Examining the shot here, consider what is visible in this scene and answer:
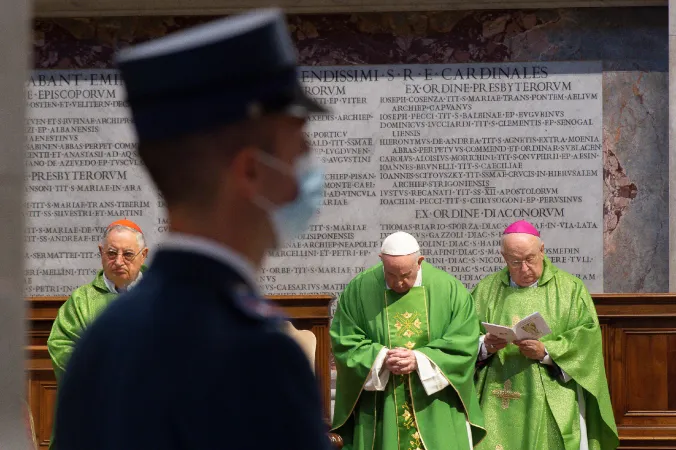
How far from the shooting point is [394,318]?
713 centimetres

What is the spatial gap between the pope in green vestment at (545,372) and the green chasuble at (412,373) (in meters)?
0.24

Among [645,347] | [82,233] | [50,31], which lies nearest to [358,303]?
[645,347]

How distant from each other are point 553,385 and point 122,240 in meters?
2.89

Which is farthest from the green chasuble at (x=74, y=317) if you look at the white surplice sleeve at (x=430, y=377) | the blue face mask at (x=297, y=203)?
the blue face mask at (x=297, y=203)

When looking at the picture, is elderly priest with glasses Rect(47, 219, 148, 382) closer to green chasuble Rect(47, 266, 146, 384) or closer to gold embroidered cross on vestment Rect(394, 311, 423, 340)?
green chasuble Rect(47, 266, 146, 384)

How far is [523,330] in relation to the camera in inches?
267

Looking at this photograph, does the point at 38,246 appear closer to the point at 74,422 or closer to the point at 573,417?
the point at 573,417

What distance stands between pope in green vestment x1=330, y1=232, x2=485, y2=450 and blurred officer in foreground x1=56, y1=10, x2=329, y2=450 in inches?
217

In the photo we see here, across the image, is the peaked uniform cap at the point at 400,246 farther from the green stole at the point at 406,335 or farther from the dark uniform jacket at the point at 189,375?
the dark uniform jacket at the point at 189,375

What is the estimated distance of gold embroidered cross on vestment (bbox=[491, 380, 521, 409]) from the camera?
23.8 ft

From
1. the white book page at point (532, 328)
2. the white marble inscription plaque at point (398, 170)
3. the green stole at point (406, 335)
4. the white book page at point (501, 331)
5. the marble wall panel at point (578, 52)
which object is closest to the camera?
the white book page at point (532, 328)

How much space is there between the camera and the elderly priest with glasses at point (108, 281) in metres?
7.08

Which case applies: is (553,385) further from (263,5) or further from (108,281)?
(263,5)

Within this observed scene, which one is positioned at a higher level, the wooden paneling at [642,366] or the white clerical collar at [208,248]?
the white clerical collar at [208,248]
